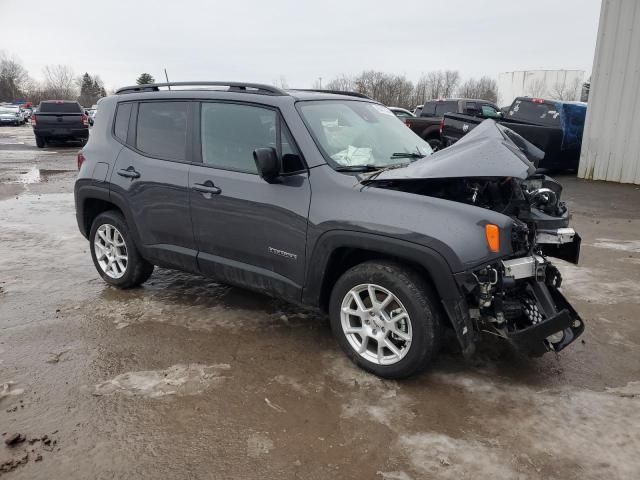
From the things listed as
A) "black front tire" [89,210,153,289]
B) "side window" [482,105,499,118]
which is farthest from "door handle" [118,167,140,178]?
"side window" [482,105,499,118]

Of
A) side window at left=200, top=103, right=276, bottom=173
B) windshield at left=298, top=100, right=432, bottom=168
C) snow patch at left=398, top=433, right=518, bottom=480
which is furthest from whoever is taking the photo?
side window at left=200, top=103, right=276, bottom=173

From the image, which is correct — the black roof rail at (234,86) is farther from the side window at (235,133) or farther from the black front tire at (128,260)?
the black front tire at (128,260)

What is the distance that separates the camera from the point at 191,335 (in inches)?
160

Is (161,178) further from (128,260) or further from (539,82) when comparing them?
(539,82)

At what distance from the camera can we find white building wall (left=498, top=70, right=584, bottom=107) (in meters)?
55.8

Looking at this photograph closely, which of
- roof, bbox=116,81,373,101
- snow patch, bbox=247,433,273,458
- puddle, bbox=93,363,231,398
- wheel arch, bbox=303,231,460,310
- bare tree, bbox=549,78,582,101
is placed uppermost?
bare tree, bbox=549,78,582,101

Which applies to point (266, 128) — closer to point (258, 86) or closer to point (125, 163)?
point (258, 86)

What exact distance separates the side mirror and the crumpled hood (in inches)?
26.8

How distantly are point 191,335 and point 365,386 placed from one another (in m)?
1.52

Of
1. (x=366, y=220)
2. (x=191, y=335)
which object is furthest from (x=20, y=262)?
(x=366, y=220)

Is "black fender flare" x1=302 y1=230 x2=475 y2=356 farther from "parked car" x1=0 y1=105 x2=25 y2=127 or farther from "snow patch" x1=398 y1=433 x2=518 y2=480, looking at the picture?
"parked car" x1=0 y1=105 x2=25 y2=127

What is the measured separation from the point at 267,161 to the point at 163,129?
1.51m

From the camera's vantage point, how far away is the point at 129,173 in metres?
4.58

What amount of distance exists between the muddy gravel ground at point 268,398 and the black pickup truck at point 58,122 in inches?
670
